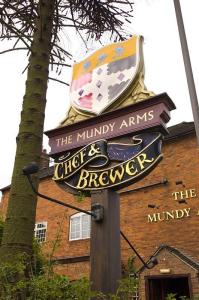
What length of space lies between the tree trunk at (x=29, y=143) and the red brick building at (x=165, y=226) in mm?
7621

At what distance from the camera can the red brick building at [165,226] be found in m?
12.4

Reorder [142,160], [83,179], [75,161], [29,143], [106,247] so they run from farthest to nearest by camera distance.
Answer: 1. [75,161]
2. [83,179]
3. [142,160]
4. [106,247]
5. [29,143]

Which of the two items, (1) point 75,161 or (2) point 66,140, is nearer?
(1) point 75,161

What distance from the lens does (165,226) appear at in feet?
43.9

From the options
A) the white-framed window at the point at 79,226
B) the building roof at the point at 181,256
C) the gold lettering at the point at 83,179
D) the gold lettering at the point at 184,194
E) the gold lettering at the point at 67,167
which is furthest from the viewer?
the white-framed window at the point at 79,226

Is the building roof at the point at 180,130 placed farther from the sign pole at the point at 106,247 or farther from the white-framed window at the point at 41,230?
the sign pole at the point at 106,247

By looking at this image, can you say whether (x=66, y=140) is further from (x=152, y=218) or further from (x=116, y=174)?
(x=152, y=218)

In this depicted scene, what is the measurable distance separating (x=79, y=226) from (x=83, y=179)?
11761mm

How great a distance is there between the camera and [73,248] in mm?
16000

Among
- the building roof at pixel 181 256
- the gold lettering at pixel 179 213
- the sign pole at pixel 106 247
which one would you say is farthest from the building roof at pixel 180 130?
the sign pole at pixel 106 247

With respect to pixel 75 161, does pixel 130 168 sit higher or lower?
lower

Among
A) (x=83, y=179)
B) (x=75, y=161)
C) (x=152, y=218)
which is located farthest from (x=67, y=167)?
(x=152, y=218)

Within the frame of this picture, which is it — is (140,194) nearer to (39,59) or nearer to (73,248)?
(73,248)

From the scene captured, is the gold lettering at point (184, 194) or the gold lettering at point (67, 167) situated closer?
the gold lettering at point (67, 167)
